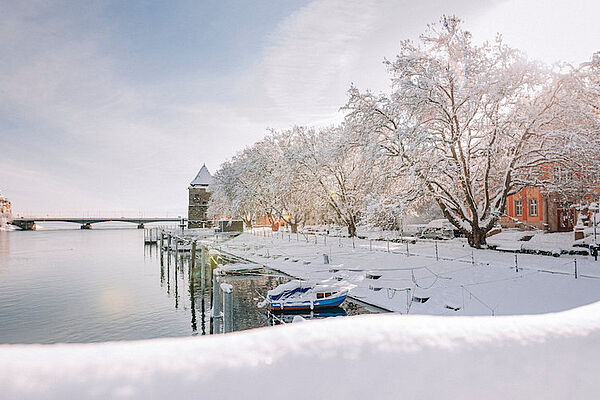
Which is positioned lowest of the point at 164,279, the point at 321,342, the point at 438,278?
the point at 164,279

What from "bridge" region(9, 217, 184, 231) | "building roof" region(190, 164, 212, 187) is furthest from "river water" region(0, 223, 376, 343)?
"bridge" region(9, 217, 184, 231)

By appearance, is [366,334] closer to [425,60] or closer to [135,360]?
[135,360]

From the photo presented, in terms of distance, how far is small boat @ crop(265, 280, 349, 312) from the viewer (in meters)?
18.5

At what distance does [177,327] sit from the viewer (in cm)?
2005

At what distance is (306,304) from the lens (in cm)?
1852

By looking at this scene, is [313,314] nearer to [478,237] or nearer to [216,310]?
[216,310]

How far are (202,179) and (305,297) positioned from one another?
289 ft

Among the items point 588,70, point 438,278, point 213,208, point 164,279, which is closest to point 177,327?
point 438,278

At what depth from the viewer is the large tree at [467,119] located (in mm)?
20281

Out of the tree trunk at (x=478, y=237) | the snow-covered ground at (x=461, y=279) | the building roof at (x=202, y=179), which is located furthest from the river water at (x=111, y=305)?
the building roof at (x=202, y=179)

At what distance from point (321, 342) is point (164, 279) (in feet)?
124

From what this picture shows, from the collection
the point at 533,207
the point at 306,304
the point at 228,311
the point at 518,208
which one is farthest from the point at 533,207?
the point at 228,311

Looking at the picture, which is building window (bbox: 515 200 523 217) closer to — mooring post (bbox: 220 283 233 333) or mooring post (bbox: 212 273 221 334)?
mooring post (bbox: 212 273 221 334)

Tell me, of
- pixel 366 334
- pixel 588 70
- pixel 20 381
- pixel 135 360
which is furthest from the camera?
pixel 588 70
